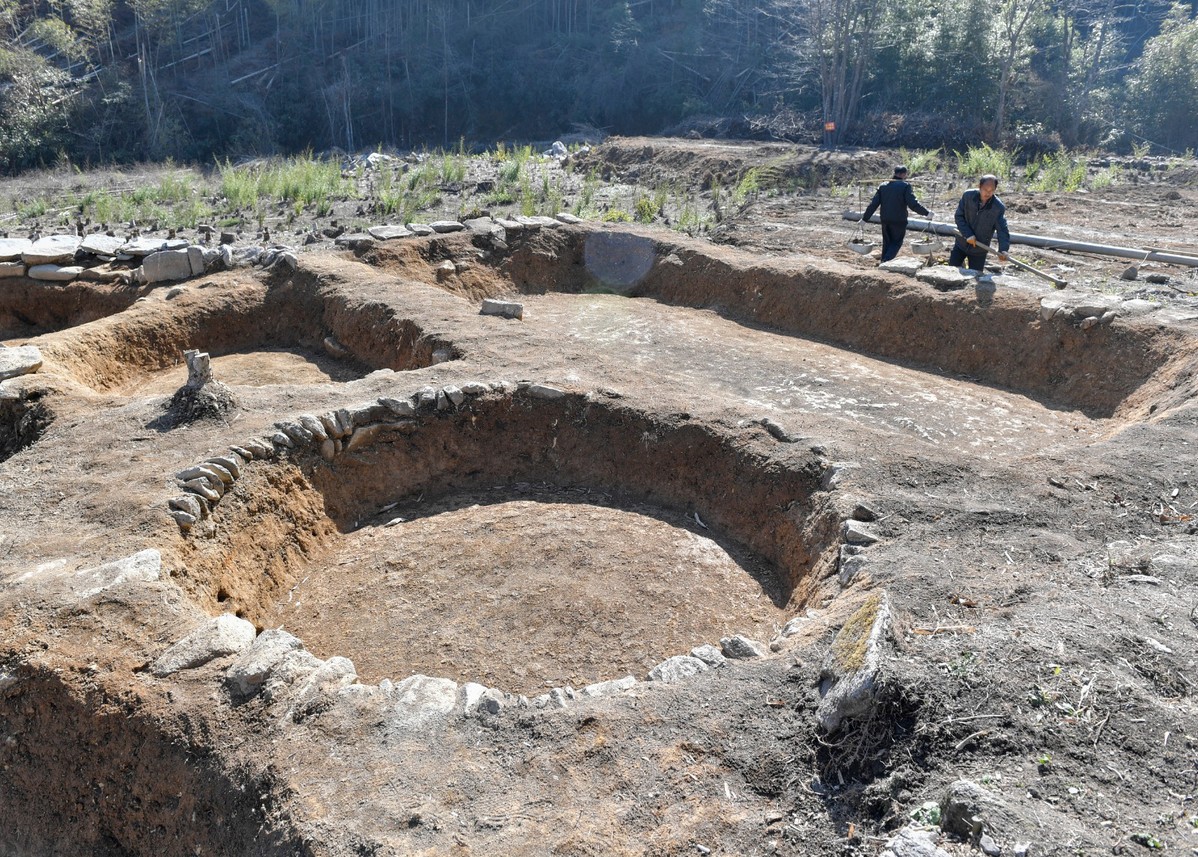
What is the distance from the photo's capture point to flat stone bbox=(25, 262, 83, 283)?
30.9 ft

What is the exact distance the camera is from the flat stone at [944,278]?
831 centimetres

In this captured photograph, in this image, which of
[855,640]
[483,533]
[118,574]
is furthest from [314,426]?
[855,640]

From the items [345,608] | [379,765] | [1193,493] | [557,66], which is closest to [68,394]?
[345,608]

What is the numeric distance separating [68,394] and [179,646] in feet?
12.2

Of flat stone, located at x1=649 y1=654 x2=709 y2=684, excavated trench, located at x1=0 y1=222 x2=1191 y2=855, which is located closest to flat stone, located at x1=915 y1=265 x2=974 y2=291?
excavated trench, located at x1=0 y1=222 x2=1191 y2=855

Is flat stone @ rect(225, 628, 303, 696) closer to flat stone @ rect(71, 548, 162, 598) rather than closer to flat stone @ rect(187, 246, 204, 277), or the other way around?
flat stone @ rect(71, 548, 162, 598)

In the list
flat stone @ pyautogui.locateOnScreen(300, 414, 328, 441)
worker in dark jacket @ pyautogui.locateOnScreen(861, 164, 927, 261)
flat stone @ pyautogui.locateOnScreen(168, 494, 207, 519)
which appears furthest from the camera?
worker in dark jacket @ pyautogui.locateOnScreen(861, 164, 927, 261)

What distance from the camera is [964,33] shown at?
21.9 metres

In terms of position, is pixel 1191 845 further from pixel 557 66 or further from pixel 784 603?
pixel 557 66

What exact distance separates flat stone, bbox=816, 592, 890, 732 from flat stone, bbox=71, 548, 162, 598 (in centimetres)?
330

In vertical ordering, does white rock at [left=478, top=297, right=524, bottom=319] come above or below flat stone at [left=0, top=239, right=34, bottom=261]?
below

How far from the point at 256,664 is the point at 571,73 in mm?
27739

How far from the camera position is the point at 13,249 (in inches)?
374

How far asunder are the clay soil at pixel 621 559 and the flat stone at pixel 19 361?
0.50ft
